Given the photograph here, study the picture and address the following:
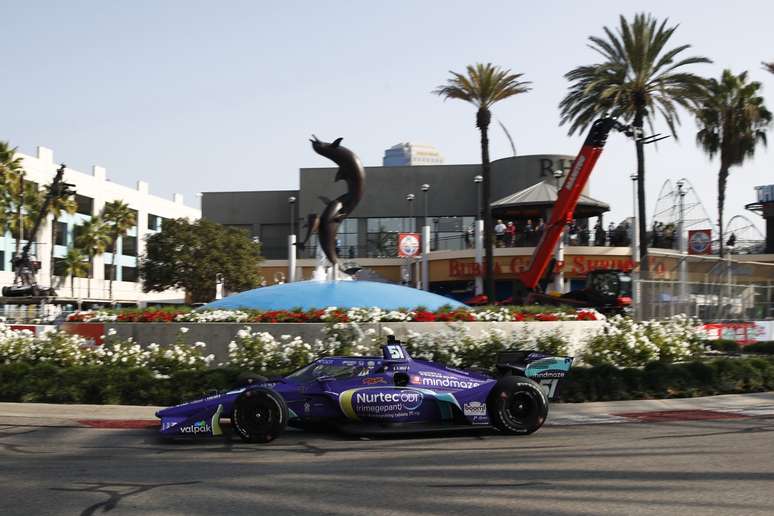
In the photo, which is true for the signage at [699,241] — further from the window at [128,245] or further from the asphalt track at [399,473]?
the window at [128,245]

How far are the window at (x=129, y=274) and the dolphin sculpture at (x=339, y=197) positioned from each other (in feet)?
185

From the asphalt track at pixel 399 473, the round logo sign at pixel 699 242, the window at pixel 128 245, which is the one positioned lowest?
the asphalt track at pixel 399 473

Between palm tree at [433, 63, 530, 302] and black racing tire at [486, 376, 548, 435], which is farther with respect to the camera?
palm tree at [433, 63, 530, 302]

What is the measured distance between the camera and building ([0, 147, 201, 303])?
62.1 meters

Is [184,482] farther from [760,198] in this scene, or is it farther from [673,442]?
[760,198]

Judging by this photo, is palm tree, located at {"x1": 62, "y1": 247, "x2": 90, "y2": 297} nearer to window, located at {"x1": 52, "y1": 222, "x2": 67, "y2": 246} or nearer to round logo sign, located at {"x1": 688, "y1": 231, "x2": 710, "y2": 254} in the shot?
window, located at {"x1": 52, "y1": 222, "x2": 67, "y2": 246}

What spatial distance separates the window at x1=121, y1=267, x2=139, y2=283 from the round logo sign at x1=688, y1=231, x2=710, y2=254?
52552mm

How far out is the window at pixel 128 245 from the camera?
79438 millimetres

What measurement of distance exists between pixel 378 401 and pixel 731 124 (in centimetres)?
4490

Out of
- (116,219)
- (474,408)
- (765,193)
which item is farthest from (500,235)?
(474,408)

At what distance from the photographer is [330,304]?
72.8 feet

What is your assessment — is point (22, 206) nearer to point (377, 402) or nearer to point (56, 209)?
point (56, 209)

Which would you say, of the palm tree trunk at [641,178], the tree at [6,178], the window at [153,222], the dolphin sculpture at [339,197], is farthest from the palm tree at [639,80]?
the window at [153,222]

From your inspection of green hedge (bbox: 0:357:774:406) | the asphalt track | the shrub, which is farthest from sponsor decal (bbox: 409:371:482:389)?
the shrub
